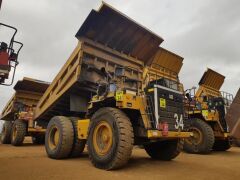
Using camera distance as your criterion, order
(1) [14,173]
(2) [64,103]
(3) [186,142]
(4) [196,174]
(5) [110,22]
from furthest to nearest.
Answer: (3) [186,142], (2) [64,103], (5) [110,22], (4) [196,174], (1) [14,173]

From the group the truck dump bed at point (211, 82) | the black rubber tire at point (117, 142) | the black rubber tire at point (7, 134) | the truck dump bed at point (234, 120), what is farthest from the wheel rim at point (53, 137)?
the truck dump bed at point (211, 82)

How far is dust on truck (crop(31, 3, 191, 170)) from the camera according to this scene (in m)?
4.60

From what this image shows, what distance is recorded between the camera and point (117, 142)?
14.1ft

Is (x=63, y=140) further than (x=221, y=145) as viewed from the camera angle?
No

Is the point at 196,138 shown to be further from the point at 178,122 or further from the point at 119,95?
the point at 119,95

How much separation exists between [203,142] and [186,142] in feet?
2.06

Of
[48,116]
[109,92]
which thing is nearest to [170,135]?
[109,92]

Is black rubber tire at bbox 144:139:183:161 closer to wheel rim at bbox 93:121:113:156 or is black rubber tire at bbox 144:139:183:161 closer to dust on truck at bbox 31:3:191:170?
dust on truck at bbox 31:3:191:170

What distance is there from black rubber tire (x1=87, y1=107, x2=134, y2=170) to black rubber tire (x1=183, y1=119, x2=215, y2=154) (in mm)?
3813

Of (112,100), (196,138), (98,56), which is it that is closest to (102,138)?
(112,100)

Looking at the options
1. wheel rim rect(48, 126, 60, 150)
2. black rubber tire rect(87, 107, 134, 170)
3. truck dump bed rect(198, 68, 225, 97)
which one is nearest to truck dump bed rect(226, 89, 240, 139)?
black rubber tire rect(87, 107, 134, 170)

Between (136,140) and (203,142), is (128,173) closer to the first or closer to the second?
(136,140)

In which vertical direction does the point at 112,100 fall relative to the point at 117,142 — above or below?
above

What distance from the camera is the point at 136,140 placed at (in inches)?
205
